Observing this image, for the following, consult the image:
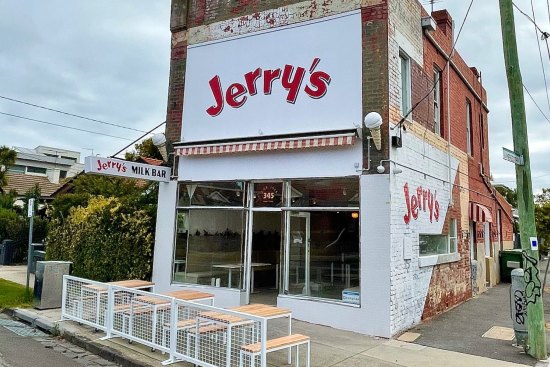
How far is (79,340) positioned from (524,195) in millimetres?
7878

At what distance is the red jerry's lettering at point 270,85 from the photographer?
924 centimetres

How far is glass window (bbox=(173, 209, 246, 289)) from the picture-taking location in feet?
33.4

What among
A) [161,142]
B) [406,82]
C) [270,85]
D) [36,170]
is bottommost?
[161,142]

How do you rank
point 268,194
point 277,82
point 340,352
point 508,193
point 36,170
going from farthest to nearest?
point 36,170
point 508,193
point 268,194
point 277,82
point 340,352

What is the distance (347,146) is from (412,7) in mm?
4097

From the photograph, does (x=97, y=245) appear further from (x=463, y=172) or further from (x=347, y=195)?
(x=463, y=172)

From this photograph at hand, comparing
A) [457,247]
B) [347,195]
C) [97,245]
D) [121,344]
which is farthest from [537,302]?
[97,245]

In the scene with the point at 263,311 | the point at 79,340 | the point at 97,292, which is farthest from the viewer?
the point at 97,292

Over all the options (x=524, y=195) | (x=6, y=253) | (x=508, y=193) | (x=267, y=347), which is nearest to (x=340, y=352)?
(x=267, y=347)

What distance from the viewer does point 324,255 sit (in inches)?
355

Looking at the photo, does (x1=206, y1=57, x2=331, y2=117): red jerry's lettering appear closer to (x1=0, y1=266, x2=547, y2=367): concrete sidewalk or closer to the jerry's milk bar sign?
the jerry's milk bar sign

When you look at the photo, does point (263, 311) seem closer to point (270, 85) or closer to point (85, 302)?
point (85, 302)

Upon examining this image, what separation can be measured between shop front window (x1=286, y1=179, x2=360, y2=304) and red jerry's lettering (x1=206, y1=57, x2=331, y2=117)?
2.02m

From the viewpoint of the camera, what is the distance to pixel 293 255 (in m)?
9.30
